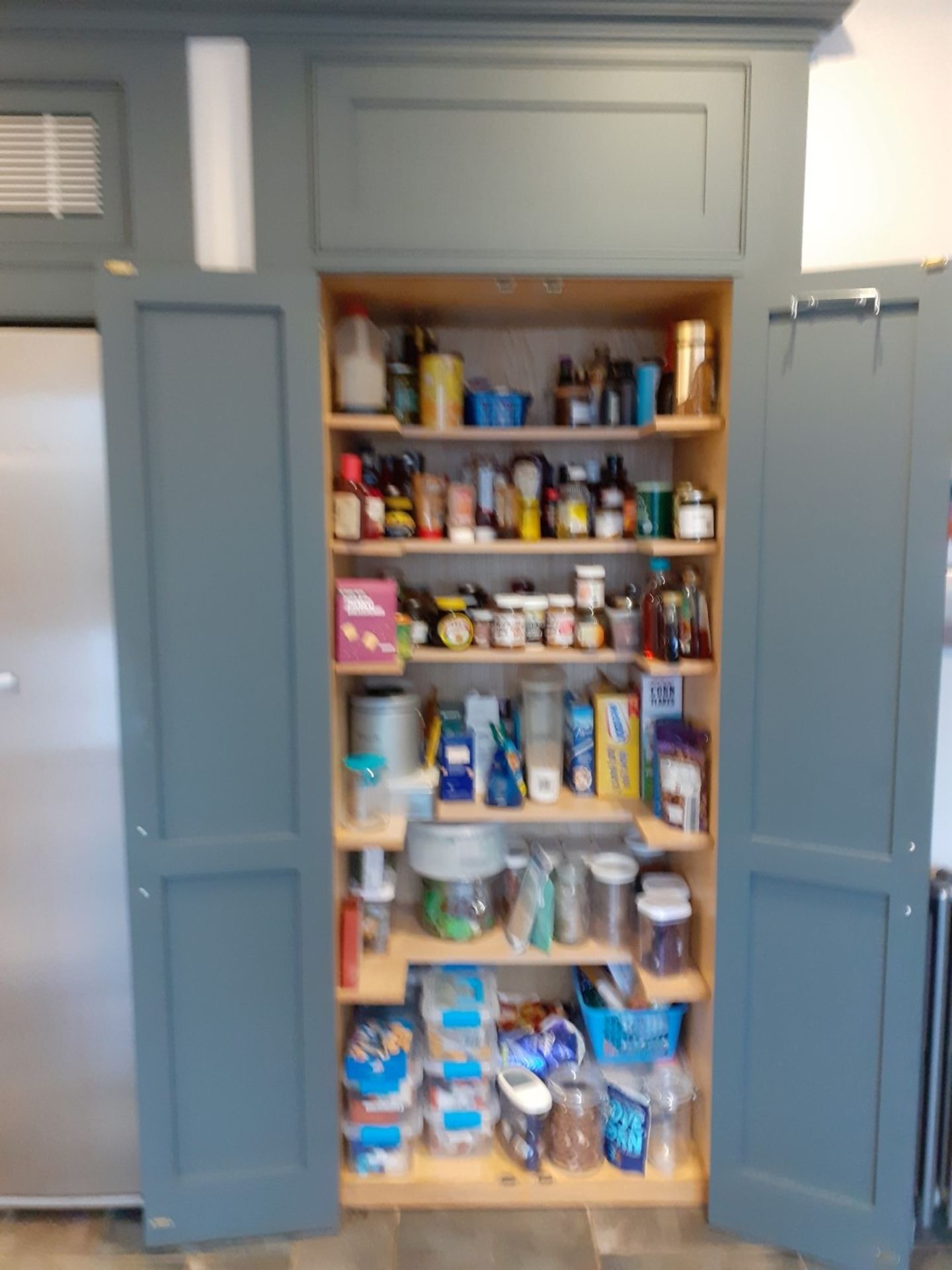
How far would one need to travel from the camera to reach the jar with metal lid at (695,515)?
5.53 feet

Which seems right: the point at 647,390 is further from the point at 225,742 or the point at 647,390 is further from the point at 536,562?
the point at 225,742

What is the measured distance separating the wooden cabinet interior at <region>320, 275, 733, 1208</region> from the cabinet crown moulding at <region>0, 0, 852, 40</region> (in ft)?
1.46

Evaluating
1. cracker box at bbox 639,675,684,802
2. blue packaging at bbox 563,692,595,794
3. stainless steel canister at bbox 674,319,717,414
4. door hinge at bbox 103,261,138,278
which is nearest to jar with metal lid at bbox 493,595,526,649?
blue packaging at bbox 563,692,595,794

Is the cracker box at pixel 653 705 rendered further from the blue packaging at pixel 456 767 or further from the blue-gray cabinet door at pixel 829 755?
the blue packaging at pixel 456 767

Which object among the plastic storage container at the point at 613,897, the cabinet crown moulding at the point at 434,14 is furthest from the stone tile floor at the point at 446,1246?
the cabinet crown moulding at the point at 434,14

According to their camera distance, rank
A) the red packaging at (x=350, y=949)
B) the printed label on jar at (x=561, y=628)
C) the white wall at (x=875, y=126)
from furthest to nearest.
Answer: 1. the printed label on jar at (x=561, y=628)
2. the red packaging at (x=350, y=949)
3. the white wall at (x=875, y=126)

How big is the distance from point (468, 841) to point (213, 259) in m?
1.34

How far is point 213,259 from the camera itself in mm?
1609

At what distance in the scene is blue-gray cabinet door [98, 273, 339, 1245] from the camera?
1557 millimetres

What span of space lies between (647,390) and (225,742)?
1184 millimetres

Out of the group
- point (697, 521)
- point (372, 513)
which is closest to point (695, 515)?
point (697, 521)

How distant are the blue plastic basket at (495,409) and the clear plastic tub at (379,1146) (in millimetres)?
1589

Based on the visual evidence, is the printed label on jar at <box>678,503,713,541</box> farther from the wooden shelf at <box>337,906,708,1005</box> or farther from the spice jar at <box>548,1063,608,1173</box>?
the spice jar at <box>548,1063,608,1173</box>

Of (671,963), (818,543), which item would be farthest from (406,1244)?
(818,543)
